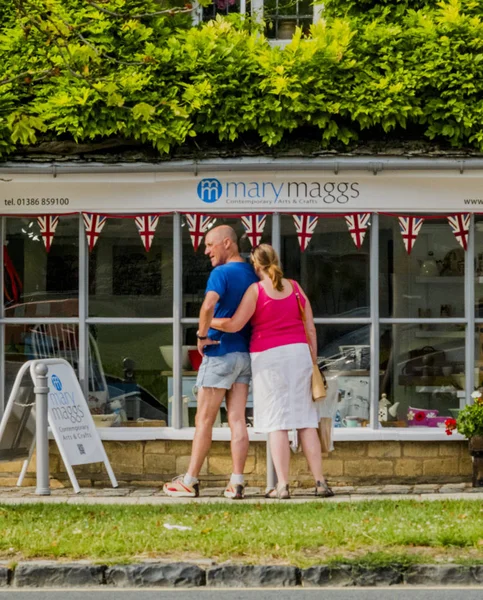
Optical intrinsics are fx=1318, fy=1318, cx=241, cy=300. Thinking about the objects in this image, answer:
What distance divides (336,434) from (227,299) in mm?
2066

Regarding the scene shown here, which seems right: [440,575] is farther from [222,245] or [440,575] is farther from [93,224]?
[93,224]

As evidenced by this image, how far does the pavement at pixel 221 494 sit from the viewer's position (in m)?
11.6

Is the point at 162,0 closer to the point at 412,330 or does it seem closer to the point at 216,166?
the point at 216,166

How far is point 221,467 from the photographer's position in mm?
13133

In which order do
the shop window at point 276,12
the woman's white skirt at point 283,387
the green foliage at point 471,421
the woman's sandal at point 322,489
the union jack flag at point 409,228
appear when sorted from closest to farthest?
the woman's white skirt at point 283,387 → the woman's sandal at point 322,489 → the green foliage at point 471,421 → the union jack flag at point 409,228 → the shop window at point 276,12

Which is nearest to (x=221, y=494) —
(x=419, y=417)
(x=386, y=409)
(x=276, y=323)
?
(x=276, y=323)

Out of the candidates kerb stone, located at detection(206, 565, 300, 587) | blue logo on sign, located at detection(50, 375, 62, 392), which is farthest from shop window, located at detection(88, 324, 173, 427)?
kerb stone, located at detection(206, 565, 300, 587)

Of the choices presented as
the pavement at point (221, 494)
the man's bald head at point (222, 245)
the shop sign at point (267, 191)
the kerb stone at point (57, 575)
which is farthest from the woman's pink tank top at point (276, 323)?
the kerb stone at point (57, 575)

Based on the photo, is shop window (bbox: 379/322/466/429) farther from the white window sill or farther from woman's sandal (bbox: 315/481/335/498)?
woman's sandal (bbox: 315/481/335/498)

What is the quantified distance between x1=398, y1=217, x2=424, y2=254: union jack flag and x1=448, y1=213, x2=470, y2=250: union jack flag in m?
Result: 0.31

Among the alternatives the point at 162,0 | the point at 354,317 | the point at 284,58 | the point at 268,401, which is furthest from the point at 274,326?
the point at 162,0

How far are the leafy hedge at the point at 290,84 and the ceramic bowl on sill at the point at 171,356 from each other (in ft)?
6.71

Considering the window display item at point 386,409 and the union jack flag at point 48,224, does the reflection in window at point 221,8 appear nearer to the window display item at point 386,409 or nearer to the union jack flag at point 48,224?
the union jack flag at point 48,224

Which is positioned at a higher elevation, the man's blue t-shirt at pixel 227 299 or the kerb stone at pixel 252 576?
the man's blue t-shirt at pixel 227 299
